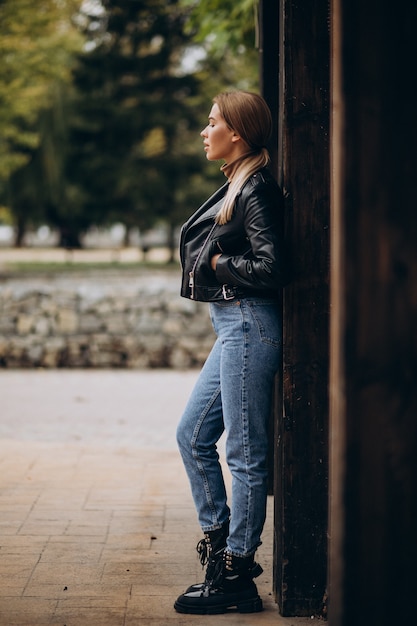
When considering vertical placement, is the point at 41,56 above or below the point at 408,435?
above

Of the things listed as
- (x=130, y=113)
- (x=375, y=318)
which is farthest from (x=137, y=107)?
(x=375, y=318)

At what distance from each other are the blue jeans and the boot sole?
0.23 m

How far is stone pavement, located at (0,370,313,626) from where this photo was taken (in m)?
3.78

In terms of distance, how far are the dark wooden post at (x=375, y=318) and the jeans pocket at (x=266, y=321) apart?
122 centimetres

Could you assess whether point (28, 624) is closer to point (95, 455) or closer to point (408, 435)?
point (408, 435)

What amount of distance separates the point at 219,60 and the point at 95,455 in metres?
26.8

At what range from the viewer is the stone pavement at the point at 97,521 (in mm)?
3779

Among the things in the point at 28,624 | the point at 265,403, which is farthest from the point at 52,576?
the point at 265,403

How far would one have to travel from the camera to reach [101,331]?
1145cm

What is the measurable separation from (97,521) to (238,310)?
208cm

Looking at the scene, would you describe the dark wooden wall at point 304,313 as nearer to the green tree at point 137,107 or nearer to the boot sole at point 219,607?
the boot sole at point 219,607

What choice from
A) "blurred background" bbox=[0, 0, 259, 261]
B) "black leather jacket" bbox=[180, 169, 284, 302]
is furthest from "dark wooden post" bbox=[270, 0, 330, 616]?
"blurred background" bbox=[0, 0, 259, 261]

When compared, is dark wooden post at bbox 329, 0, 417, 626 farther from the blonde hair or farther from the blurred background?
the blurred background

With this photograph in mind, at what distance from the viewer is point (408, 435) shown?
2264 millimetres
